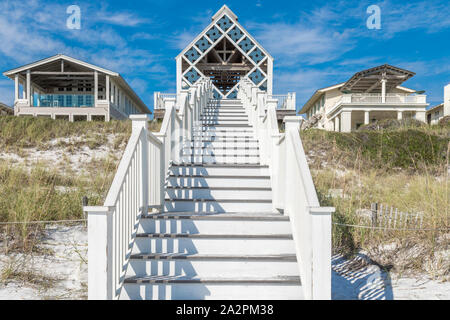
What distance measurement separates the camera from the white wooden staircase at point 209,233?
101 inches

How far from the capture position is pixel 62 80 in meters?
22.8

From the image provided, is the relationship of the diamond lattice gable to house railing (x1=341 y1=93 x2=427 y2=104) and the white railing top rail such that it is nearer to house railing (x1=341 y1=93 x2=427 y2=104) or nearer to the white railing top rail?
house railing (x1=341 y1=93 x2=427 y2=104)

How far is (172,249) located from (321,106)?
98.0ft

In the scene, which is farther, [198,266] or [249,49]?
[249,49]

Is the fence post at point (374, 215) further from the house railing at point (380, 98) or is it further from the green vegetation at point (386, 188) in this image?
the house railing at point (380, 98)

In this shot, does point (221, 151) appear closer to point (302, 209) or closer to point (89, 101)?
point (302, 209)

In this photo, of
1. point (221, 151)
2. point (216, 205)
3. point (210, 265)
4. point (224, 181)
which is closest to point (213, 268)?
point (210, 265)

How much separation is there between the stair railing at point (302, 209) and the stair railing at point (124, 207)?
146cm

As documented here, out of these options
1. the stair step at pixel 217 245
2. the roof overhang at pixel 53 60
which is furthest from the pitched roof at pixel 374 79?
the stair step at pixel 217 245

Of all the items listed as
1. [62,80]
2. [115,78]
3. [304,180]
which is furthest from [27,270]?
[62,80]

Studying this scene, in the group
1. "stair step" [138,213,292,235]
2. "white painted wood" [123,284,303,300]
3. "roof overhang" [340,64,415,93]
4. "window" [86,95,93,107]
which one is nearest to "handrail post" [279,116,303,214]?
"stair step" [138,213,292,235]

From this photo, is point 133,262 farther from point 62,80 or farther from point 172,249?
point 62,80

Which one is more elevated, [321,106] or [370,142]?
[321,106]

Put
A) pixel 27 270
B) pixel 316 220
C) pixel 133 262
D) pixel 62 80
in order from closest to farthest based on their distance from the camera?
pixel 316 220 < pixel 133 262 < pixel 27 270 < pixel 62 80
